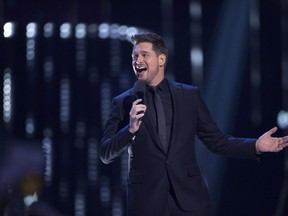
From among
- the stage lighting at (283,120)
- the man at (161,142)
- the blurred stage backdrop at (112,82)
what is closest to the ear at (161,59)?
the man at (161,142)

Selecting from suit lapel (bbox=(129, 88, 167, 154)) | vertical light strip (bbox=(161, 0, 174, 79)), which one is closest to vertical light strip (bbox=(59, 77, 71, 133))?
vertical light strip (bbox=(161, 0, 174, 79))

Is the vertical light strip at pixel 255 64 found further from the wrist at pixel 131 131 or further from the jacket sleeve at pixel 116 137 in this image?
the wrist at pixel 131 131

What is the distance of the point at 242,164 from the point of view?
312cm

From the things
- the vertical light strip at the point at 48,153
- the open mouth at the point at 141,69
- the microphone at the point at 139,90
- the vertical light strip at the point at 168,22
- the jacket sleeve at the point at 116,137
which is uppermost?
the vertical light strip at the point at 168,22

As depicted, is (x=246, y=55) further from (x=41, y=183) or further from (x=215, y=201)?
(x=41, y=183)

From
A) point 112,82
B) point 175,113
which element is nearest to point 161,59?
point 175,113

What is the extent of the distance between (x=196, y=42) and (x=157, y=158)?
4.27 feet

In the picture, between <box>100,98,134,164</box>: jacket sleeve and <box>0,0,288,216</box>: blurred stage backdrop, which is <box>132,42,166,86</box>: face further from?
<box>0,0,288,216</box>: blurred stage backdrop

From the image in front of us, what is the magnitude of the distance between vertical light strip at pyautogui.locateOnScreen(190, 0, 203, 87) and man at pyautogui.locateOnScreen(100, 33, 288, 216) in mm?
1033

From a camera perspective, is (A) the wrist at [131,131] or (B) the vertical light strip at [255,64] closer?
(A) the wrist at [131,131]

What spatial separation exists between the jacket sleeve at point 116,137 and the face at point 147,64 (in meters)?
0.12

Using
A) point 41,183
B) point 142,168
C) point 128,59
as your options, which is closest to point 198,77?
point 128,59

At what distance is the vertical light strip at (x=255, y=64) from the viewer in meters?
3.06

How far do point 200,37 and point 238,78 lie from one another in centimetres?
31
